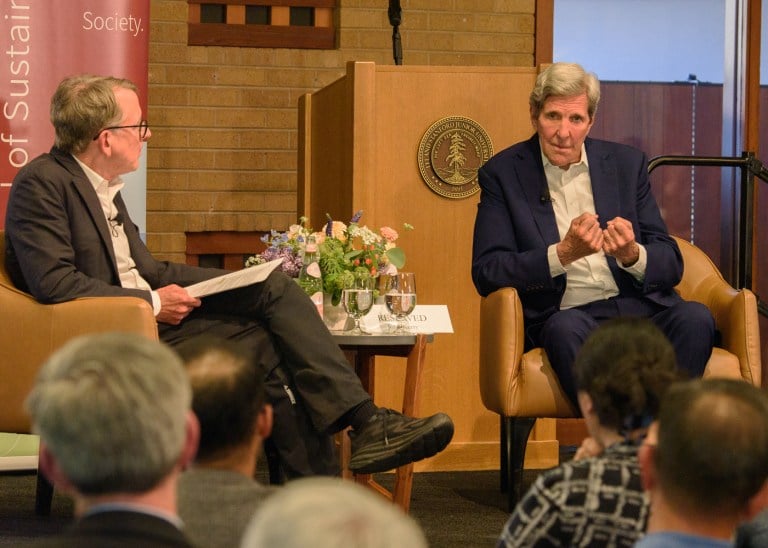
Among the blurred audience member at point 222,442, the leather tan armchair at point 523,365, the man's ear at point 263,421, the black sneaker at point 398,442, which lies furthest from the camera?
the leather tan armchair at point 523,365

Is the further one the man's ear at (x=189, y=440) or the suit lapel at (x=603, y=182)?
the suit lapel at (x=603, y=182)

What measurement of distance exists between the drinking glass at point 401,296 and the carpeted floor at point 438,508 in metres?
0.59

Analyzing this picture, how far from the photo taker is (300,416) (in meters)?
3.28

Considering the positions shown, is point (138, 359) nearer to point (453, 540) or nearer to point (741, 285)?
point (453, 540)

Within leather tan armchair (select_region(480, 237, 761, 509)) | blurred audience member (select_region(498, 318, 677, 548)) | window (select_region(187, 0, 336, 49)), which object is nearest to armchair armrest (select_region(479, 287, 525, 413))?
leather tan armchair (select_region(480, 237, 761, 509))

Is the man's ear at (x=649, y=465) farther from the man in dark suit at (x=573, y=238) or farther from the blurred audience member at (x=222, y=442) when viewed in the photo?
the man in dark suit at (x=573, y=238)

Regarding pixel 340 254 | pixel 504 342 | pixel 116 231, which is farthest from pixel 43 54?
pixel 504 342

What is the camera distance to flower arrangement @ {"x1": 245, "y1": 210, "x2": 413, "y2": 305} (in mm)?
3588

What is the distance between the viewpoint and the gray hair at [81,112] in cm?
344

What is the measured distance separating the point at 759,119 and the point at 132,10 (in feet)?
10.5

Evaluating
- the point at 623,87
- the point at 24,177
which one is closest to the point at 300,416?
the point at 24,177

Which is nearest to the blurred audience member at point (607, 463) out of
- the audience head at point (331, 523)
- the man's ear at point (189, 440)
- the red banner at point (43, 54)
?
the man's ear at point (189, 440)

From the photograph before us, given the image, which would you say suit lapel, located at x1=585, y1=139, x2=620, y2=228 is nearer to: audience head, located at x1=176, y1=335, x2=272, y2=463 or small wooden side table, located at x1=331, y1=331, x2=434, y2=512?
small wooden side table, located at x1=331, y1=331, x2=434, y2=512

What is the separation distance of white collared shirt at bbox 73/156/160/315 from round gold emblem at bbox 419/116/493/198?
1230 mm
